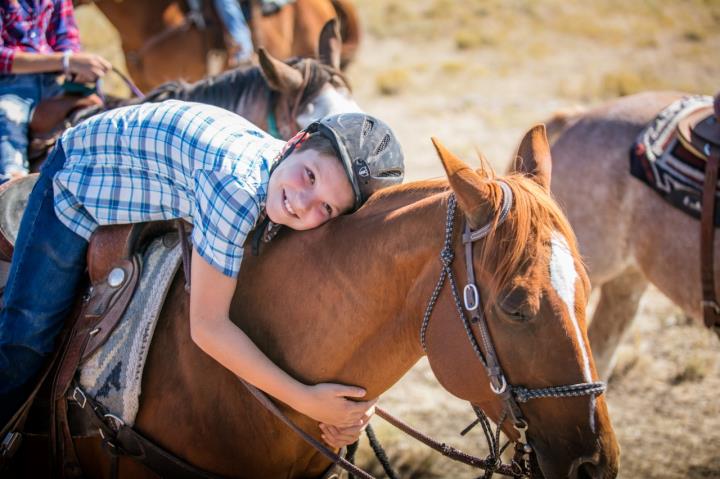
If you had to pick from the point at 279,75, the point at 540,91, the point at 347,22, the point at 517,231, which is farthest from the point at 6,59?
the point at 540,91

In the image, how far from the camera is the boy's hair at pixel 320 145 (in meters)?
1.90

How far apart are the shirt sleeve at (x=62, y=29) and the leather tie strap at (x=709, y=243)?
3795 mm

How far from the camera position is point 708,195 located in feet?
12.1

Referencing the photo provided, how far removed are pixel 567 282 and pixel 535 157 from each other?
1.76 ft

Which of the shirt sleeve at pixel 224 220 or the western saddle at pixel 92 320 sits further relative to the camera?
the western saddle at pixel 92 320

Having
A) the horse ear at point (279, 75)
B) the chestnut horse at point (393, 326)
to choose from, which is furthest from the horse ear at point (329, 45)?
the chestnut horse at point (393, 326)

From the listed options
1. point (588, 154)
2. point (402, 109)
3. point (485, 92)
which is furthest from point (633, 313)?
point (485, 92)

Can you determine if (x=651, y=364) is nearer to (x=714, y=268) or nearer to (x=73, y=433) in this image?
(x=714, y=268)

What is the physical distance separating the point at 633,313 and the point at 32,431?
405 cm

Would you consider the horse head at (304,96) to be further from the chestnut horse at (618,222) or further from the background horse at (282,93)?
the chestnut horse at (618,222)

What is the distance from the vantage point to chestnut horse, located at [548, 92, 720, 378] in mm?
3920

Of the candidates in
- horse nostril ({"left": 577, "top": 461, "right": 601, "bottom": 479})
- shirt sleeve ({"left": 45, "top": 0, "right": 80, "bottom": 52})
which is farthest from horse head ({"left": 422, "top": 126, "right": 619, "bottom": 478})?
shirt sleeve ({"left": 45, "top": 0, "right": 80, "bottom": 52})

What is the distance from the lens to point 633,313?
4.60m

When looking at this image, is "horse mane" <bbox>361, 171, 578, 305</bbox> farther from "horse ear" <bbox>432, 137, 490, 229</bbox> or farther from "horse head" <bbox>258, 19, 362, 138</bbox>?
"horse head" <bbox>258, 19, 362, 138</bbox>
